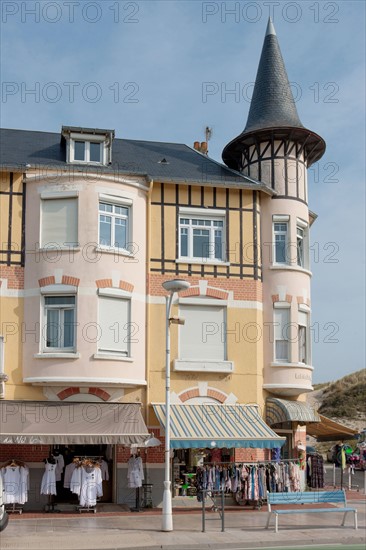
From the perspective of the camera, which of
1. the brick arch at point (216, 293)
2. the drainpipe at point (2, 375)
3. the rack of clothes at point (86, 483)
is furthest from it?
the brick arch at point (216, 293)

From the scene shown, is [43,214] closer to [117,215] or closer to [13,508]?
[117,215]

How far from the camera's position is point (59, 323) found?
75.5 feet

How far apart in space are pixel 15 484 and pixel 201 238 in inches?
380

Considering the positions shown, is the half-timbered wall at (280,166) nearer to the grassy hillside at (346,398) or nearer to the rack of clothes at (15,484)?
the rack of clothes at (15,484)

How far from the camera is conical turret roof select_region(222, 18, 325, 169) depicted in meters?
26.0

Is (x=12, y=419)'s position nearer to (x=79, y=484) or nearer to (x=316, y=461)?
(x=79, y=484)

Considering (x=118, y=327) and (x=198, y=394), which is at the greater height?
(x=118, y=327)

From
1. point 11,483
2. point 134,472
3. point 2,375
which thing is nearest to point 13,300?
point 2,375

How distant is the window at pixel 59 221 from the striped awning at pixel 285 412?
821 cm

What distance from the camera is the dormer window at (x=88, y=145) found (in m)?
24.7

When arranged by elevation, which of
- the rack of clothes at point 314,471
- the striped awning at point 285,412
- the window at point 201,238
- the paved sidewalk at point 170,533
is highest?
the window at point 201,238

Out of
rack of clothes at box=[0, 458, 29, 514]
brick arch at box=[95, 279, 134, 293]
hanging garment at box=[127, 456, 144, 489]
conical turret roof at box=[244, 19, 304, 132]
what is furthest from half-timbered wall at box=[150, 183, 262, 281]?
rack of clothes at box=[0, 458, 29, 514]

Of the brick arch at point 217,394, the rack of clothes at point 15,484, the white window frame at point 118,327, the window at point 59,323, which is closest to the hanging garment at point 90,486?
the rack of clothes at point 15,484

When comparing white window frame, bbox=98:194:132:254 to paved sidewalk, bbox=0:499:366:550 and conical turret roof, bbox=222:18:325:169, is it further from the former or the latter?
paved sidewalk, bbox=0:499:366:550
